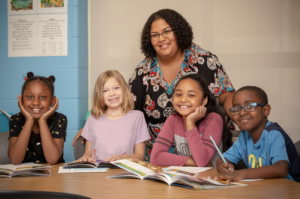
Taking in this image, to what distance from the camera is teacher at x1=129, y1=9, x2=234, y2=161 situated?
6.70ft

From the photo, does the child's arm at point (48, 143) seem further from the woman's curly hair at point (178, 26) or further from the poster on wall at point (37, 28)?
the poster on wall at point (37, 28)

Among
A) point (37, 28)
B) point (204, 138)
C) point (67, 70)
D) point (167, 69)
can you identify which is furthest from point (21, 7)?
point (204, 138)

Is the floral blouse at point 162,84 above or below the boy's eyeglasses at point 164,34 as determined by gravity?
below

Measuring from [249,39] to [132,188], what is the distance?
2.35 meters

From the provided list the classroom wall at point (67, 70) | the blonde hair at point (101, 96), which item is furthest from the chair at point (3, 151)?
the classroom wall at point (67, 70)

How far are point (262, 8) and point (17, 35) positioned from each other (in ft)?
8.54

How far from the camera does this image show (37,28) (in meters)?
3.06

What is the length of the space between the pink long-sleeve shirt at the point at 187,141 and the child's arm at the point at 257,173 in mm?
413

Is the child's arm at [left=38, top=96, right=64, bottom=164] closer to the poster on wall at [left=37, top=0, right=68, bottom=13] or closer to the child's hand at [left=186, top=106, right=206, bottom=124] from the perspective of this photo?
the child's hand at [left=186, top=106, right=206, bottom=124]

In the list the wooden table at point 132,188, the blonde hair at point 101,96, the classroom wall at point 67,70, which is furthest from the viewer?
the classroom wall at point 67,70

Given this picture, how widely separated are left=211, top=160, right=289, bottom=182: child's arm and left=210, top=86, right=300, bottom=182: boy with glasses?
56 mm

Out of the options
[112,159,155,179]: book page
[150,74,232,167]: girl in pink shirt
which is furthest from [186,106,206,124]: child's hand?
[112,159,155,179]: book page

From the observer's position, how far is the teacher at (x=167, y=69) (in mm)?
2043

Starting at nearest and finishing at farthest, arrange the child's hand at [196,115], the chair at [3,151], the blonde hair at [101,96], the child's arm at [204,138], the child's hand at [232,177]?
the child's hand at [232,177], the child's arm at [204,138], the child's hand at [196,115], the chair at [3,151], the blonde hair at [101,96]
